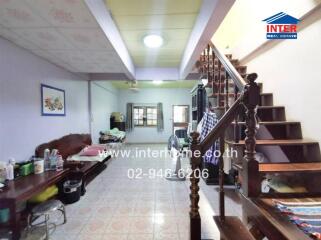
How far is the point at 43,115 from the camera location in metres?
3.40

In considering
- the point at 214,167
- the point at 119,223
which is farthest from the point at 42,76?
the point at 214,167

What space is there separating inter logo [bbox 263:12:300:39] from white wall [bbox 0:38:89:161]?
142 inches

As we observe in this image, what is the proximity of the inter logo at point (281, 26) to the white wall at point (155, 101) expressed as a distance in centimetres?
615

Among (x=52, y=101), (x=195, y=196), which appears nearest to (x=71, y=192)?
(x=52, y=101)

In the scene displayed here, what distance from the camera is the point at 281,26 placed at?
2.79 m

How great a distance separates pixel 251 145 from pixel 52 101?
3.45 metres

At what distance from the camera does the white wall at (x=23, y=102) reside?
2.53 metres

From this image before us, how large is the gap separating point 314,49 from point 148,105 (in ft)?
24.5

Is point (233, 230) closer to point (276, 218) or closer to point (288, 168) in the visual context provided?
point (276, 218)

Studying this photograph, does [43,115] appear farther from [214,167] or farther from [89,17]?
[214,167]

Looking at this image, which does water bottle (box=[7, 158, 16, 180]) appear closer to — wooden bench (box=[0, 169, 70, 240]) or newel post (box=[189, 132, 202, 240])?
wooden bench (box=[0, 169, 70, 240])

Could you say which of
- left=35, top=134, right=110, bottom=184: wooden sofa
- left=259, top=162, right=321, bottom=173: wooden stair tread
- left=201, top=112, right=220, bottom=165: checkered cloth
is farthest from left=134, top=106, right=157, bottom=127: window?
left=259, top=162, right=321, bottom=173: wooden stair tread

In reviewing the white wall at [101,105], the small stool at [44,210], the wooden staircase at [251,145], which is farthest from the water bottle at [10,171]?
the white wall at [101,105]

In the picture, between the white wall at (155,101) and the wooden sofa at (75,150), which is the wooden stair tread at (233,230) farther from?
the white wall at (155,101)
